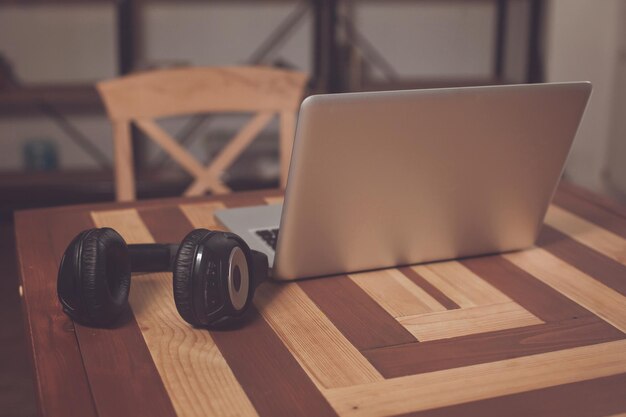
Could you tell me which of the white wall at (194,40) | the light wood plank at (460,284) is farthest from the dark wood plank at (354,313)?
the white wall at (194,40)

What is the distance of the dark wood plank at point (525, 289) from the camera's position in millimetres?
1064

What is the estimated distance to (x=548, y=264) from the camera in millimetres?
1233

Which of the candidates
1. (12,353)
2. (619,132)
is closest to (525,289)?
(12,353)

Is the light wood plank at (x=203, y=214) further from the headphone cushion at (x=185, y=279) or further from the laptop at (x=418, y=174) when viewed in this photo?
the headphone cushion at (x=185, y=279)

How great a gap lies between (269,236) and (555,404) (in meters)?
0.56

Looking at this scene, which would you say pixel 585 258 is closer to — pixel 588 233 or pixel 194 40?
pixel 588 233

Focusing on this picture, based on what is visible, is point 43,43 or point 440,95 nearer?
point 440,95

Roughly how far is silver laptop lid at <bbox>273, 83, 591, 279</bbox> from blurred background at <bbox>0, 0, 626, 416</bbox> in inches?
88.6

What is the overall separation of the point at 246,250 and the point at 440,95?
306 millimetres

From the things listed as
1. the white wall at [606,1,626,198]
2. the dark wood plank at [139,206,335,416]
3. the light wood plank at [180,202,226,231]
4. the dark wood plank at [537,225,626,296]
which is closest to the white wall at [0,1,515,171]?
the white wall at [606,1,626,198]

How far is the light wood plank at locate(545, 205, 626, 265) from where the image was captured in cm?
130

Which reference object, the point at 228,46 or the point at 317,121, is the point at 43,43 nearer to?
the point at 228,46

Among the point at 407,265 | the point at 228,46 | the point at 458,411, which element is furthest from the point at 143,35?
the point at 458,411

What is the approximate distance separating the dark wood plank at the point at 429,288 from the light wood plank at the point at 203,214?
0.33m
